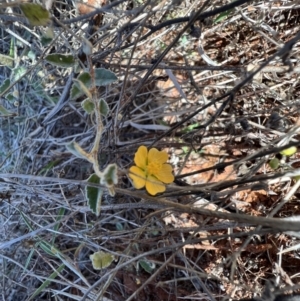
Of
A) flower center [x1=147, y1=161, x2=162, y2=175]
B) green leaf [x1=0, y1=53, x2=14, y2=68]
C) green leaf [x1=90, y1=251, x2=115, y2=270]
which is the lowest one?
green leaf [x1=90, y1=251, x2=115, y2=270]

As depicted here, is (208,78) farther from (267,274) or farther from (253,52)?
(267,274)

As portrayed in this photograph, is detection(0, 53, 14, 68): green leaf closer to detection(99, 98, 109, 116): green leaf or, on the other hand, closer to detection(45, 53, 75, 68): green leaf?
detection(45, 53, 75, 68): green leaf

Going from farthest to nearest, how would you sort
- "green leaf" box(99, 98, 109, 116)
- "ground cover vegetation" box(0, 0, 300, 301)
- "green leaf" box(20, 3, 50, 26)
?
1. "ground cover vegetation" box(0, 0, 300, 301)
2. "green leaf" box(99, 98, 109, 116)
3. "green leaf" box(20, 3, 50, 26)

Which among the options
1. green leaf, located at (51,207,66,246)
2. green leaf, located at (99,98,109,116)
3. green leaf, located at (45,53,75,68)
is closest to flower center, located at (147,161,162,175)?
green leaf, located at (99,98,109,116)

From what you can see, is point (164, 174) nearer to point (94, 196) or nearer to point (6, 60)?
point (94, 196)

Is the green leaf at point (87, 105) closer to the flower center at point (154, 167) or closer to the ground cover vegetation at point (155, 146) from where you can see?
the flower center at point (154, 167)

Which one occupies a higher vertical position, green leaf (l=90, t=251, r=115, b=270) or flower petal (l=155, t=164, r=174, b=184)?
flower petal (l=155, t=164, r=174, b=184)

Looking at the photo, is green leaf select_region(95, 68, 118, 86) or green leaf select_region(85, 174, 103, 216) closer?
green leaf select_region(85, 174, 103, 216)
